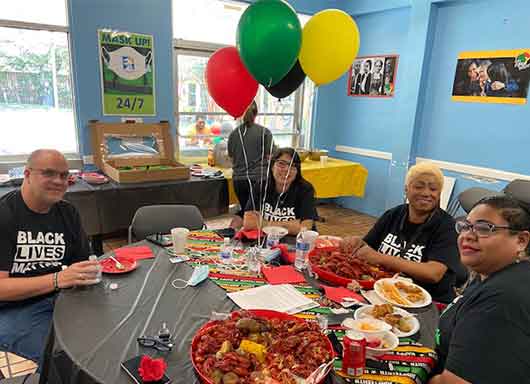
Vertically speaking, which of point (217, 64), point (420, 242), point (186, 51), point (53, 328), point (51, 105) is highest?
point (186, 51)

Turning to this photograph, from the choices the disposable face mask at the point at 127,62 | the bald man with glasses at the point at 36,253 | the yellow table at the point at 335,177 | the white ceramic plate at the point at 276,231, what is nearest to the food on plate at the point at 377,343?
the white ceramic plate at the point at 276,231

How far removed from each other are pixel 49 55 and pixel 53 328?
336cm

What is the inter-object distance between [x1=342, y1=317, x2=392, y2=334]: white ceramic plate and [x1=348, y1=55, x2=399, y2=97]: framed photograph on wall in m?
4.11

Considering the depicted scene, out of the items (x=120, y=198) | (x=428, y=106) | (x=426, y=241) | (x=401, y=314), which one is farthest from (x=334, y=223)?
(x=401, y=314)

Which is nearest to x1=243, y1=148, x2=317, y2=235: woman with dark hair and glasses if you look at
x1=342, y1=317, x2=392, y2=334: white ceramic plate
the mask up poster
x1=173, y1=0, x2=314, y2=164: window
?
x1=342, y1=317, x2=392, y2=334: white ceramic plate

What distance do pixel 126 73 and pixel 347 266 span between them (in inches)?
127

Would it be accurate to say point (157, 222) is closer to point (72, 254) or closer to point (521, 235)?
point (72, 254)

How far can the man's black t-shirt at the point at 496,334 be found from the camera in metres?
0.94

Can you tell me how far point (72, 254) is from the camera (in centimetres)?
180

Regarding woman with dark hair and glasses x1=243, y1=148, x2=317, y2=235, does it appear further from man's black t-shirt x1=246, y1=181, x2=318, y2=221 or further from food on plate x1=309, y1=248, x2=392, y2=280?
food on plate x1=309, y1=248, x2=392, y2=280

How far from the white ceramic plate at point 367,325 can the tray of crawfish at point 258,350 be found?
A: 0.40 ft

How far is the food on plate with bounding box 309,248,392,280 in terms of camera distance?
1.67 m

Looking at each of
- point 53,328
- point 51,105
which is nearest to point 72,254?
point 53,328

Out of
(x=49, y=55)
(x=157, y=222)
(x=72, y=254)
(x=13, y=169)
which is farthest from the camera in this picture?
(x=49, y=55)
